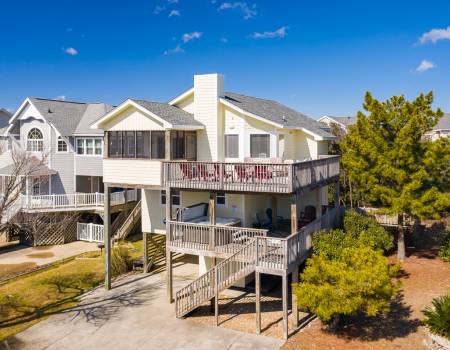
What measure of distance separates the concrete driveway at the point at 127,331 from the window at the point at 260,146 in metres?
8.74

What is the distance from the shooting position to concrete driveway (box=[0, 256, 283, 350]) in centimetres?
1495

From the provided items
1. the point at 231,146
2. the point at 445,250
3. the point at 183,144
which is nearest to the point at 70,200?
the point at 183,144

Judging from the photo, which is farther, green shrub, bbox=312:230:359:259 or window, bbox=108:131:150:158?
window, bbox=108:131:150:158

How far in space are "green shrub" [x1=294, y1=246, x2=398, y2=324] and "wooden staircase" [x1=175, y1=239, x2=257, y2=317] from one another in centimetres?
266

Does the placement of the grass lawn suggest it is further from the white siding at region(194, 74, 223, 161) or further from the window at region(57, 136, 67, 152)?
the window at region(57, 136, 67, 152)

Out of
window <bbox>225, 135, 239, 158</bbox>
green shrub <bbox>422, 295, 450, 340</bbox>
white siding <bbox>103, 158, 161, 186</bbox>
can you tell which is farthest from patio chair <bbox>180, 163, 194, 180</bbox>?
green shrub <bbox>422, 295, 450, 340</bbox>

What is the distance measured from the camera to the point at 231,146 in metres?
21.8

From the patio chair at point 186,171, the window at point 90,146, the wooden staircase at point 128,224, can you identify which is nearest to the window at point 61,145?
the window at point 90,146

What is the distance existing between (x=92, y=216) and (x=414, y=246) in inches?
971

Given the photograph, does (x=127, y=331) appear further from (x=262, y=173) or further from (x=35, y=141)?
(x=35, y=141)

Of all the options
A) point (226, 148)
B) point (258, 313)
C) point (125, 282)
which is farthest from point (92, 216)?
point (258, 313)

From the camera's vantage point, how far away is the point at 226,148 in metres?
21.9

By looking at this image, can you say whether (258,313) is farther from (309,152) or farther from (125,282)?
(309,152)

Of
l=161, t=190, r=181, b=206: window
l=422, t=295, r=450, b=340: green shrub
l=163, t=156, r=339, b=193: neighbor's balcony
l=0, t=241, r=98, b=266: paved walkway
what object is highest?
l=163, t=156, r=339, b=193: neighbor's balcony
